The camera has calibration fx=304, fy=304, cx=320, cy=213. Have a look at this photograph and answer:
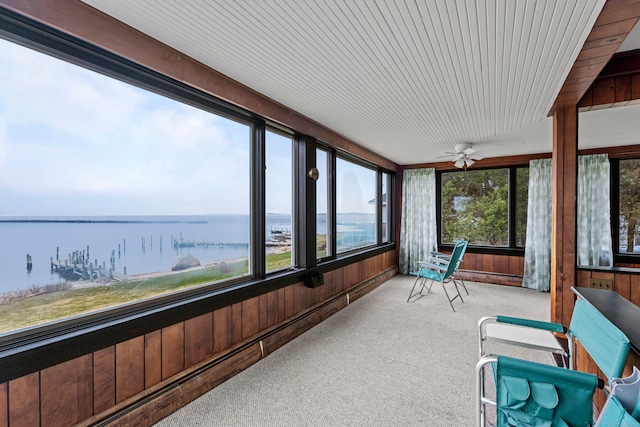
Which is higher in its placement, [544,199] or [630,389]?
[544,199]

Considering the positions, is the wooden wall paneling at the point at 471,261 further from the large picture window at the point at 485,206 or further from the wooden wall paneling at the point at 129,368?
the wooden wall paneling at the point at 129,368

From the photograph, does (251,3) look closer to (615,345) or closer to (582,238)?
(615,345)

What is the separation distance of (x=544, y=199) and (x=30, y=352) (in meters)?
6.31

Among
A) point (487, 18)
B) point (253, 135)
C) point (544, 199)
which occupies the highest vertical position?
point (487, 18)

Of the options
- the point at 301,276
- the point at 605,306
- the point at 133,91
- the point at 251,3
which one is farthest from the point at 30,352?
the point at 605,306

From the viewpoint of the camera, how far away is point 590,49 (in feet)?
6.23

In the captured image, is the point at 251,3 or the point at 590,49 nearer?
the point at 251,3

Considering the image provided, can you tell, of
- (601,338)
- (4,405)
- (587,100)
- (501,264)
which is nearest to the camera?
(4,405)

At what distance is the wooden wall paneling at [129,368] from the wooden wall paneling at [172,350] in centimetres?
15

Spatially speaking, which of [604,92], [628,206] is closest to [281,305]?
[604,92]

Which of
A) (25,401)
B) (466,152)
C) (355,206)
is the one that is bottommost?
(25,401)

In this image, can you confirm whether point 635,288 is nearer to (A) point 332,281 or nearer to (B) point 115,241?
(A) point 332,281

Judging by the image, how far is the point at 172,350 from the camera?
203 centimetres

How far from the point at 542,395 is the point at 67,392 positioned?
2190 millimetres
